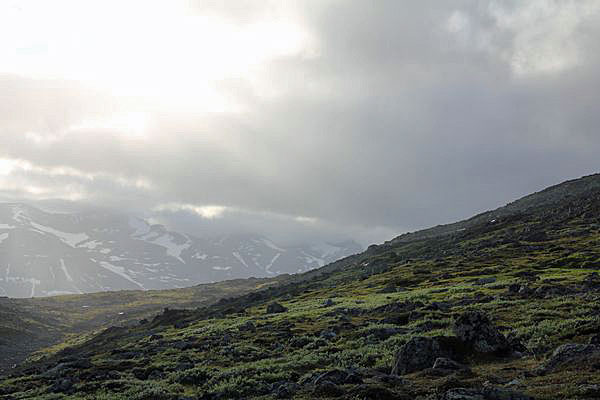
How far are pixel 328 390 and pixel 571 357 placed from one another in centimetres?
1165

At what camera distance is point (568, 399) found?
16.8 m

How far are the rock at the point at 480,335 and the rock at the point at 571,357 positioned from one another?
521 centimetres

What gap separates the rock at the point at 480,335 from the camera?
29.1 meters

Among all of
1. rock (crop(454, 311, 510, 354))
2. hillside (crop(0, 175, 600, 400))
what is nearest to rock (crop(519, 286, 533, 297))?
hillside (crop(0, 175, 600, 400))

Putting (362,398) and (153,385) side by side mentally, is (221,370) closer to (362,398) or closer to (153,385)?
(153,385)

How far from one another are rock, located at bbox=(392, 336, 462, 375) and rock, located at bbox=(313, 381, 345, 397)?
5643 millimetres

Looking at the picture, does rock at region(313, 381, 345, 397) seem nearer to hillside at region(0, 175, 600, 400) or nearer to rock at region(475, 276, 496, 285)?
hillside at region(0, 175, 600, 400)

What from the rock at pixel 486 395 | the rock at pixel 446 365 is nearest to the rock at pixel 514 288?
the rock at pixel 446 365

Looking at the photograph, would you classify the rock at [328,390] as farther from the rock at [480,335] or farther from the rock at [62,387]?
the rock at [62,387]

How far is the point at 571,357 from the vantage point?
23.2 meters

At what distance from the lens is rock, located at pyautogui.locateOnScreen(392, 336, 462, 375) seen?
27.0m

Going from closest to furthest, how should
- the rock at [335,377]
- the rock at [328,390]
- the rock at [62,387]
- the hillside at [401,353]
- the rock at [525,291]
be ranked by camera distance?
the rock at [328,390] → the hillside at [401,353] → the rock at [335,377] → the rock at [62,387] → the rock at [525,291]

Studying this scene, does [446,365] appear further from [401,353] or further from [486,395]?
[486,395]

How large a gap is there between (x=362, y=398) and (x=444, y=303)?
3750 cm
